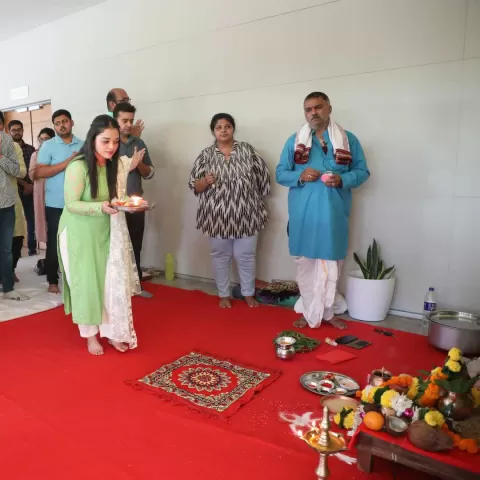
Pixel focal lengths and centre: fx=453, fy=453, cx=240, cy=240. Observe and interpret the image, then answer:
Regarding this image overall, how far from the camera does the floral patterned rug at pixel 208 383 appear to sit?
2.21 metres

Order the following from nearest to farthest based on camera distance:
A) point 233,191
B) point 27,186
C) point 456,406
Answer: point 456,406, point 233,191, point 27,186

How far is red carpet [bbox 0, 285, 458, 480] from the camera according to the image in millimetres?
1745

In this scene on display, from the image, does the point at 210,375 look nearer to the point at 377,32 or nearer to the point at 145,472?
the point at 145,472

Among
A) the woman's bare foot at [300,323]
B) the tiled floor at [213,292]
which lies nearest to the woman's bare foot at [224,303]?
the tiled floor at [213,292]

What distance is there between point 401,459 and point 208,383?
113 cm

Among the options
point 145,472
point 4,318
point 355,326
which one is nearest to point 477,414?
point 145,472

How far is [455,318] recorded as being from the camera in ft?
10.2

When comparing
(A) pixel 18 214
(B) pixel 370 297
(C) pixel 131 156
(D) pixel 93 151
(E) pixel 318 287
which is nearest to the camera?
(D) pixel 93 151

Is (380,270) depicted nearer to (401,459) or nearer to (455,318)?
(455,318)

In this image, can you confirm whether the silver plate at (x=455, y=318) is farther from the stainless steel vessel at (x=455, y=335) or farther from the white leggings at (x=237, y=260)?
the white leggings at (x=237, y=260)

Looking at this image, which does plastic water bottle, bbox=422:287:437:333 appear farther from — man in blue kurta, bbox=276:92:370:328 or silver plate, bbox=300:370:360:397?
silver plate, bbox=300:370:360:397

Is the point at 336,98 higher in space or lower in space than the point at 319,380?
higher

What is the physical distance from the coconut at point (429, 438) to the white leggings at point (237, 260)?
7.78 ft

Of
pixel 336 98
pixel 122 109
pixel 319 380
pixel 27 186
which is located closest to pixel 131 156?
pixel 122 109
